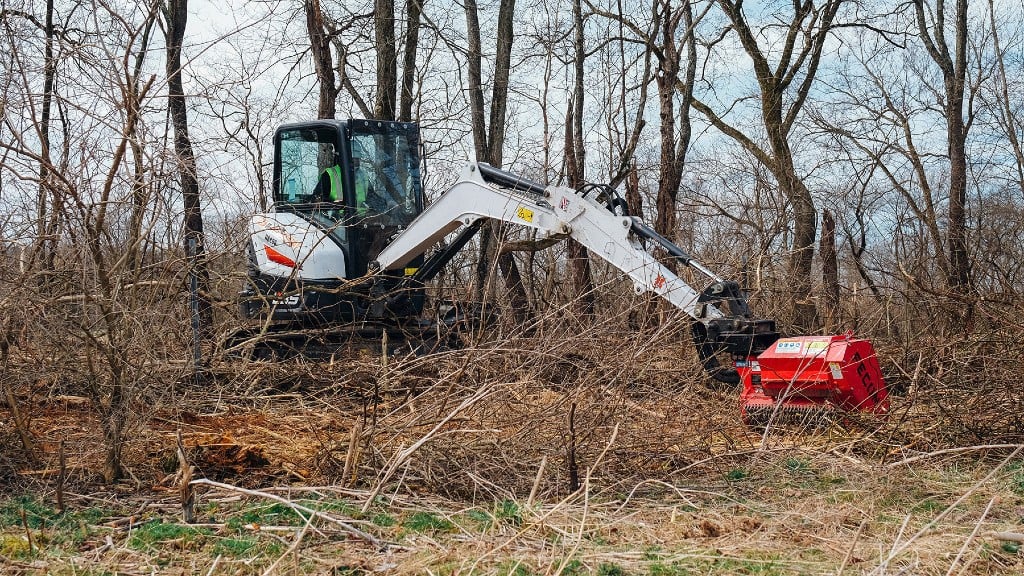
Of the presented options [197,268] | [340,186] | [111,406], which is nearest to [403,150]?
[340,186]

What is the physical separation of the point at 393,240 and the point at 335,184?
2.69 feet

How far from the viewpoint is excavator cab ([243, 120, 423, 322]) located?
353 inches

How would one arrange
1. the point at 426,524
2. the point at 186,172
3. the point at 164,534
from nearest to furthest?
the point at 164,534
the point at 426,524
the point at 186,172

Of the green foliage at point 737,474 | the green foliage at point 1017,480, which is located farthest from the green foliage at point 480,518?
the green foliage at point 1017,480

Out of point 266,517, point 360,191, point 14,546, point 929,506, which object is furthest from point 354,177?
point 929,506

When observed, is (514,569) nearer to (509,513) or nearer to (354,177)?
(509,513)

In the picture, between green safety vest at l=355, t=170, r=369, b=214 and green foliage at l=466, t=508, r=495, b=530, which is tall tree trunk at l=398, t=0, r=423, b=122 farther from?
green foliage at l=466, t=508, r=495, b=530

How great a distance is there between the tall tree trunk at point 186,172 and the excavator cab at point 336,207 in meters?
1.11

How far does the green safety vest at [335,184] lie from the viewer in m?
9.04

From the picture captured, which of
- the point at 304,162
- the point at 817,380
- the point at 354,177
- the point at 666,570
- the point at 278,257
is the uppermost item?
the point at 304,162

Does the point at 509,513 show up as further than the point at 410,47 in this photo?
No

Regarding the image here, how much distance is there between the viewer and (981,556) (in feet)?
12.3

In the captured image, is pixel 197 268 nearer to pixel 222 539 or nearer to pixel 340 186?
pixel 340 186

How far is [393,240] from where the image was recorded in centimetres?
922
